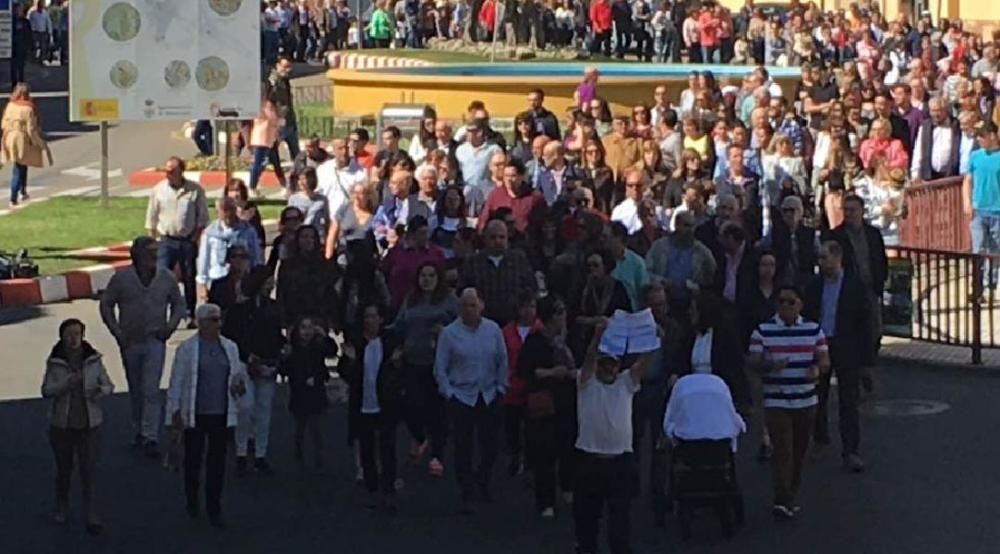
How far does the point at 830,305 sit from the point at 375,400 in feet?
10.7

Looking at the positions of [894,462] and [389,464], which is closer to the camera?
[389,464]

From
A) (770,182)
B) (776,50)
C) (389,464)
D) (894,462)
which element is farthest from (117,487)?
(776,50)

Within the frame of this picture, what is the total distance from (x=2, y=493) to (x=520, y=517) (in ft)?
11.2

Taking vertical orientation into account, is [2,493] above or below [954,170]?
below

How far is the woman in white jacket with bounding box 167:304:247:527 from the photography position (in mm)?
15211

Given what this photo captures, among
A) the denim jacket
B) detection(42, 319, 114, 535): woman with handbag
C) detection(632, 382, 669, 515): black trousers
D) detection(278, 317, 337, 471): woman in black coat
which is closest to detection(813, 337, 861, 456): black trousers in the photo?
detection(632, 382, 669, 515): black trousers

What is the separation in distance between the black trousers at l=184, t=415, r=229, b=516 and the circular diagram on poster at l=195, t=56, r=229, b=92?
46.1ft

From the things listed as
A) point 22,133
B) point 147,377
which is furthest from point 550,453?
point 22,133

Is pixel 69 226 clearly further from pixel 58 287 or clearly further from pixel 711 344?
pixel 711 344

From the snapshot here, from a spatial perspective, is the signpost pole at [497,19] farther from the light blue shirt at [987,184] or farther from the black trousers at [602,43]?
the light blue shirt at [987,184]

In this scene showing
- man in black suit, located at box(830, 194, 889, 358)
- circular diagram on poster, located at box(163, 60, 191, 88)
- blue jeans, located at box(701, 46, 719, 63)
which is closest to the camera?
man in black suit, located at box(830, 194, 889, 358)

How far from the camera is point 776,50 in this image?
50031 mm

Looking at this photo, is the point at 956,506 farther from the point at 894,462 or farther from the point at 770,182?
the point at 770,182

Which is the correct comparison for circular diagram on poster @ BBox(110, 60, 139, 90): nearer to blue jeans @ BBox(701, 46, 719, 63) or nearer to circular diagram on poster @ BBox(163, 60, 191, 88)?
circular diagram on poster @ BBox(163, 60, 191, 88)
